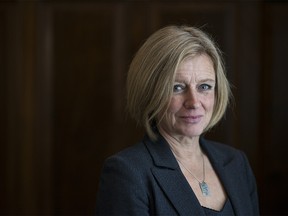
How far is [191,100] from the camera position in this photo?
165 cm

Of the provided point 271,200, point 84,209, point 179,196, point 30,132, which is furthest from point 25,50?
point 179,196

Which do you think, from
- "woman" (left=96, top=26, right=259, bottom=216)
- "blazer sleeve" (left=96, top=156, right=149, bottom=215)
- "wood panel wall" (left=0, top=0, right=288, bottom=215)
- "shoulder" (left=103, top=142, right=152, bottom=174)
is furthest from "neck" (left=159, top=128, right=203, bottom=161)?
"wood panel wall" (left=0, top=0, right=288, bottom=215)

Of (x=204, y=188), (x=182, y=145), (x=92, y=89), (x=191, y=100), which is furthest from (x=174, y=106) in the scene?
(x=92, y=89)

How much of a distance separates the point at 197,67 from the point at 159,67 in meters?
0.12

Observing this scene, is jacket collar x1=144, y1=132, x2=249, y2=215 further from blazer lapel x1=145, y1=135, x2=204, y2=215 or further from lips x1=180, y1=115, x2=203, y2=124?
lips x1=180, y1=115, x2=203, y2=124

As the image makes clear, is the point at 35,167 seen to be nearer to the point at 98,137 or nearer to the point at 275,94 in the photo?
the point at 98,137

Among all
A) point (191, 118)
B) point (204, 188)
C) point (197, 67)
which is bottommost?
point (204, 188)

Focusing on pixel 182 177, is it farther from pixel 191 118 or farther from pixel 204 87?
pixel 204 87

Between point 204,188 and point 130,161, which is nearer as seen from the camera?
point 130,161

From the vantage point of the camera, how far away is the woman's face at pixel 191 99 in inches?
64.8

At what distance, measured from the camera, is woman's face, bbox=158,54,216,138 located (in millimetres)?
1646

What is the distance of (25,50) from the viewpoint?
3.47 metres

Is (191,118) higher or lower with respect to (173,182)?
higher

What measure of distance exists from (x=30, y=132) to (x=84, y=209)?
0.61m
